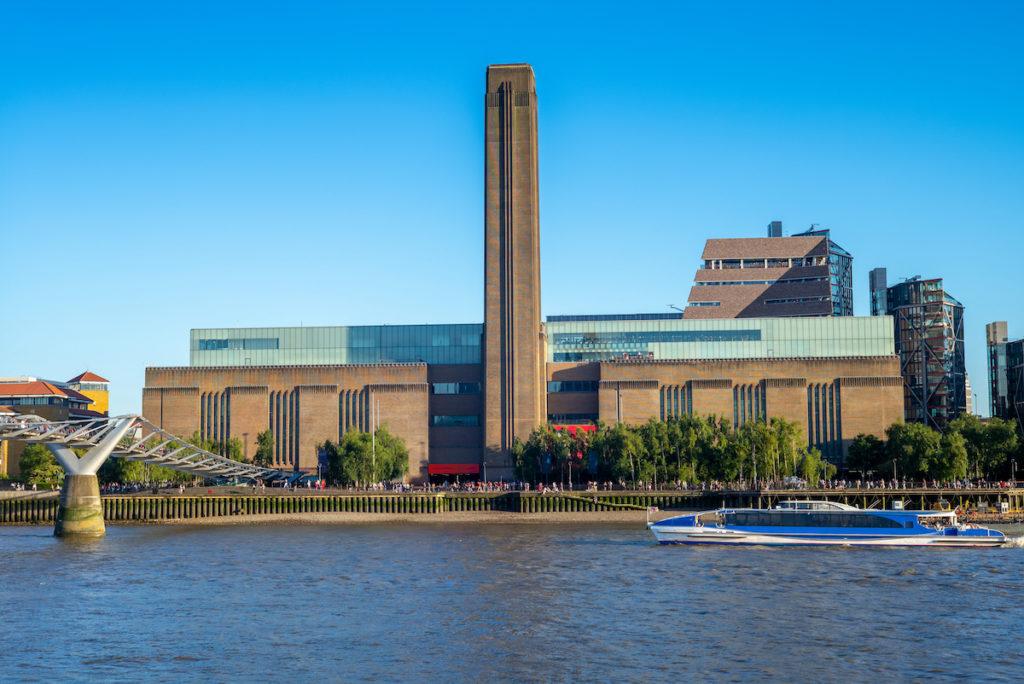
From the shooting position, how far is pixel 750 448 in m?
132

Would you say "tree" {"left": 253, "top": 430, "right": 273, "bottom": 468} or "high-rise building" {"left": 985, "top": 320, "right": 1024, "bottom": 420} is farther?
"high-rise building" {"left": 985, "top": 320, "right": 1024, "bottom": 420}

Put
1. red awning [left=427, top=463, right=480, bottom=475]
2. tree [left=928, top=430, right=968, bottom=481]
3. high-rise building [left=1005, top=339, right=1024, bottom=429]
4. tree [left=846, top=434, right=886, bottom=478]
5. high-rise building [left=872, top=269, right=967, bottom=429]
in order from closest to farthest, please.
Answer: tree [left=928, top=430, right=968, bottom=481] → tree [left=846, top=434, right=886, bottom=478] → red awning [left=427, top=463, right=480, bottom=475] → high-rise building [left=872, top=269, right=967, bottom=429] → high-rise building [left=1005, top=339, right=1024, bottom=429]

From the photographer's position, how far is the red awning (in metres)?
159

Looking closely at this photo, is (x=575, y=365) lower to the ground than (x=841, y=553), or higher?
higher

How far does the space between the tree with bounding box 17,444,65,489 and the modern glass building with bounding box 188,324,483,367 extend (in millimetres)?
27636

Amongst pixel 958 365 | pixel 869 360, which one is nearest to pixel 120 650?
pixel 869 360

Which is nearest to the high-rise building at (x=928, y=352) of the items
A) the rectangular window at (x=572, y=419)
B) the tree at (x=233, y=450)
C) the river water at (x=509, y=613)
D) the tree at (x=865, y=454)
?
the tree at (x=865, y=454)

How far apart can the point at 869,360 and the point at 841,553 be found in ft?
239

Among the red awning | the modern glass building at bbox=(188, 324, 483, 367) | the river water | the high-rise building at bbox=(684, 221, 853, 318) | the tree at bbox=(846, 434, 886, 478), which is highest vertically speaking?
the high-rise building at bbox=(684, 221, 853, 318)

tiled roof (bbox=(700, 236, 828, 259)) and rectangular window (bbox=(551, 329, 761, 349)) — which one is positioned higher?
tiled roof (bbox=(700, 236, 828, 259))

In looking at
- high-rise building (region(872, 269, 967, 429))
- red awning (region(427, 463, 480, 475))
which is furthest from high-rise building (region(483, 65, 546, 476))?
high-rise building (region(872, 269, 967, 429))

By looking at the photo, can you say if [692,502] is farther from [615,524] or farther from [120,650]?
[120,650]

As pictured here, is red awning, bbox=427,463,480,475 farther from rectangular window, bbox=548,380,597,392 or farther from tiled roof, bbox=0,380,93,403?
tiled roof, bbox=0,380,93,403

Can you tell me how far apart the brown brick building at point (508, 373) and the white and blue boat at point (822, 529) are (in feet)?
195
